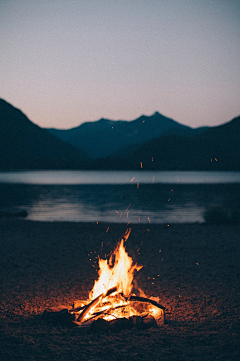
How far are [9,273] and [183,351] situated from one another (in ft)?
17.0

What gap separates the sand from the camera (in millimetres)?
4402

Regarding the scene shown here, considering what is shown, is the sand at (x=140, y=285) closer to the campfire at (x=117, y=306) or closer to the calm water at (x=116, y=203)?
the campfire at (x=117, y=306)

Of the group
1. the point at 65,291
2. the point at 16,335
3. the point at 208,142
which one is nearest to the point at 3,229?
the point at 65,291

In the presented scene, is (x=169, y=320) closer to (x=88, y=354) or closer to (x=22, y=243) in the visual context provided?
(x=88, y=354)

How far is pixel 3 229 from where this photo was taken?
15.2 m

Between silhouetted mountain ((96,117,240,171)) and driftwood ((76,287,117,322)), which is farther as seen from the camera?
silhouetted mountain ((96,117,240,171))

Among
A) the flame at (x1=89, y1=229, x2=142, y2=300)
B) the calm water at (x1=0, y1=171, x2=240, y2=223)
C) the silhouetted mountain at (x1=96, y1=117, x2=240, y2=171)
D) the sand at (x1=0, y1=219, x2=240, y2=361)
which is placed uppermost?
the silhouetted mountain at (x1=96, y1=117, x2=240, y2=171)

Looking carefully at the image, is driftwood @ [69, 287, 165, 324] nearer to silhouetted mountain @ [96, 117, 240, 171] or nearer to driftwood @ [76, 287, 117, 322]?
driftwood @ [76, 287, 117, 322]

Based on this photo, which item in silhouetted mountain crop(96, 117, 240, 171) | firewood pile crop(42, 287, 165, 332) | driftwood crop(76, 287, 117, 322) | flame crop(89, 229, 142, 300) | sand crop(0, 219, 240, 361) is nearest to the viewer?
sand crop(0, 219, 240, 361)

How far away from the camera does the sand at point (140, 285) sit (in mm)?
4402

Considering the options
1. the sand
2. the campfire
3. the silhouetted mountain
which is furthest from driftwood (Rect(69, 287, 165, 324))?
the silhouetted mountain

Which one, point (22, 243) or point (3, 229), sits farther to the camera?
point (3, 229)

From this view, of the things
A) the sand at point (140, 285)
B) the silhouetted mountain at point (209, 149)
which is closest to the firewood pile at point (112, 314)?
the sand at point (140, 285)

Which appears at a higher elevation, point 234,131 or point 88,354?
point 234,131
